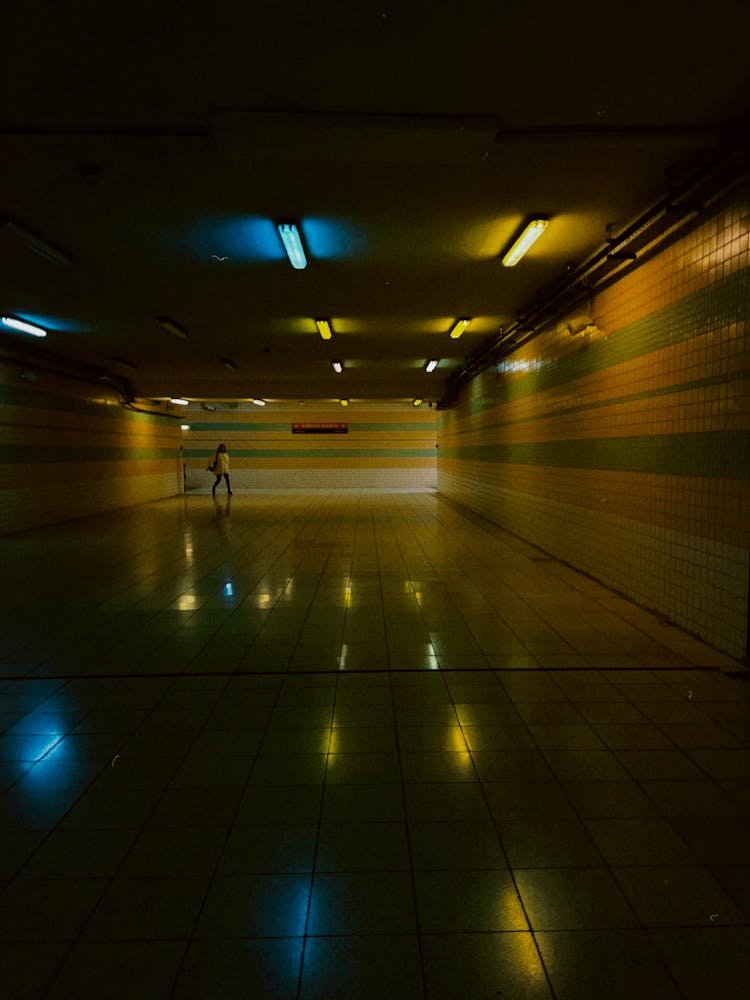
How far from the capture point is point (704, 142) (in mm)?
4047

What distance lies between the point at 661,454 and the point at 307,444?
21341 mm

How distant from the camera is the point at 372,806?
8.80 ft

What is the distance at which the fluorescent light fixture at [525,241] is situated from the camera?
5484 millimetres

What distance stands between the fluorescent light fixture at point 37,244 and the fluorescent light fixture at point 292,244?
2.42 metres

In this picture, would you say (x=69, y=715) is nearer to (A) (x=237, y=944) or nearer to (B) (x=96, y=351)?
(A) (x=237, y=944)

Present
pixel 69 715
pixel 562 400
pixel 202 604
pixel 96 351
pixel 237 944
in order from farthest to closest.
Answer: pixel 96 351 → pixel 562 400 → pixel 202 604 → pixel 69 715 → pixel 237 944

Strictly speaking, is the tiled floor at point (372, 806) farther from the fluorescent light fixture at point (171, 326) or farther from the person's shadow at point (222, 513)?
the person's shadow at point (222, 513)

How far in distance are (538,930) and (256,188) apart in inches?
203

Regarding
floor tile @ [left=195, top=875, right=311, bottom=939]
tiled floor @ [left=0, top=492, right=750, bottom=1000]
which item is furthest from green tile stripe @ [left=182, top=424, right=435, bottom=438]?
floor tile @ [left=195, top=875, right=311, bottom=939]

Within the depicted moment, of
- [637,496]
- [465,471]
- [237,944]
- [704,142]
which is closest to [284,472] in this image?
[465,471]

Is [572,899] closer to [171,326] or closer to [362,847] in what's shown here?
[362,847]

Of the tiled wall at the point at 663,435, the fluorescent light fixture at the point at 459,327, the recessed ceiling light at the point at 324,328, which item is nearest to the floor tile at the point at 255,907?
the tiled wall at the point at 663,435

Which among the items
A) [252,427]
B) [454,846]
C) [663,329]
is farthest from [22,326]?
[252,427]

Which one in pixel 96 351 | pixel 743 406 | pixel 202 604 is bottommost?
pixel 202 604
